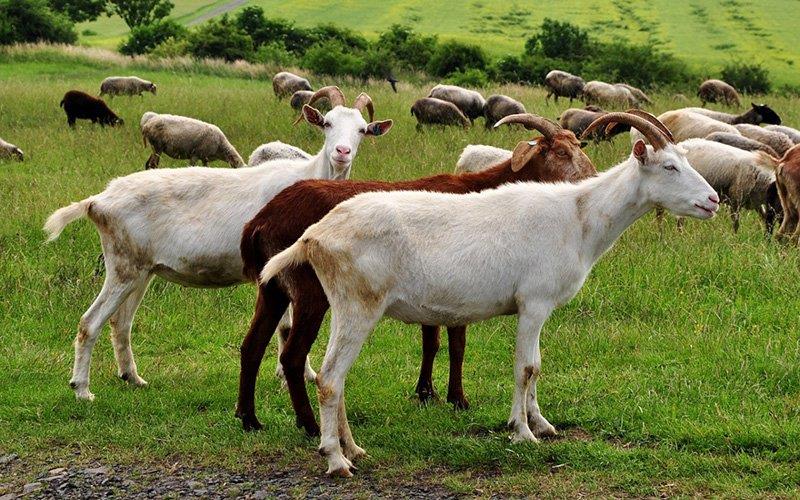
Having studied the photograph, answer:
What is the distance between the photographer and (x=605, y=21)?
5369 cm

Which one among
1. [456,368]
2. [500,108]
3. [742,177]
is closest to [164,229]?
[456,368]

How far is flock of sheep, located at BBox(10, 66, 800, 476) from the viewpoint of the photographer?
593cm

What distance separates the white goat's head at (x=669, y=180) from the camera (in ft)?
21.6

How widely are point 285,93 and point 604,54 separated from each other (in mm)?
14801

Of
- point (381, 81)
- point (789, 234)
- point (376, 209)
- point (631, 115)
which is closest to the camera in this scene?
point (376, 209)

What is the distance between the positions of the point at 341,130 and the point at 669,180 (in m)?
2.92

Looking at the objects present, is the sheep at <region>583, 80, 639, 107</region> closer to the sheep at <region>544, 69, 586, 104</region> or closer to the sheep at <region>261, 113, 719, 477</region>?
the sheep at <region>544, 69, 586, 104</region>

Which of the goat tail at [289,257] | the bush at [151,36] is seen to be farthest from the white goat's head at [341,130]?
the bush at [151,36]

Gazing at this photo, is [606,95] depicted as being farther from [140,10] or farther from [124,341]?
[140,10]

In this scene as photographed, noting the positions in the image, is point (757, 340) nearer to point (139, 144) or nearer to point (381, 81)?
point (139, 144)

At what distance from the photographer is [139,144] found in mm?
18594

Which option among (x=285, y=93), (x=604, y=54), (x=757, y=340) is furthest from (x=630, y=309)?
(x=604, y=54)

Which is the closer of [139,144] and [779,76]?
[139,144]

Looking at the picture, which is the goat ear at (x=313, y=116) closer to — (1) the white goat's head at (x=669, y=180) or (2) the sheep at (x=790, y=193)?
(1) the white goat's head at (x=669, y=180)
